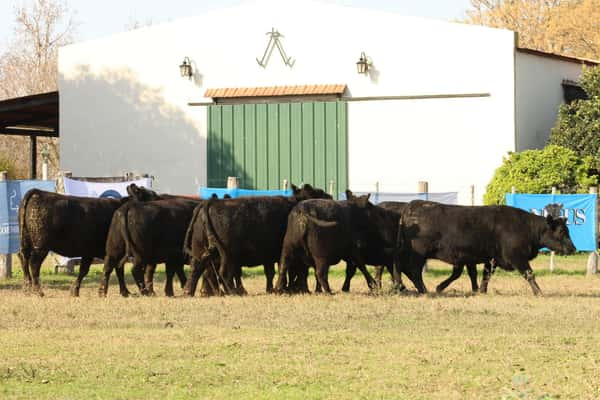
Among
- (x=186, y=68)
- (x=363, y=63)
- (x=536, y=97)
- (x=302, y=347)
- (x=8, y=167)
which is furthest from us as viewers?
(x=8, y=167)

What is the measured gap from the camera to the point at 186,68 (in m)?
33.6

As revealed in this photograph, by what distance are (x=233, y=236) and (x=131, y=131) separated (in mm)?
17018

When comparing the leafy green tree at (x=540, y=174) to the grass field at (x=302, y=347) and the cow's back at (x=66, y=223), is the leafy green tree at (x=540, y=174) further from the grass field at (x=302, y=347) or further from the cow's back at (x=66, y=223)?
the cow's back at (x=66, y=223)

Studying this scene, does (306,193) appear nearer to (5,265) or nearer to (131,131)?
(5,265)

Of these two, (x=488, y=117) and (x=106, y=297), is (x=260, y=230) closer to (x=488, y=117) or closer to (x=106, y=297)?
(x=106, y=297)

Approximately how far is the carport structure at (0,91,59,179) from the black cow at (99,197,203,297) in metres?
14.2

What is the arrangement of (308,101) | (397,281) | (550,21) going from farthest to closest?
(550,21)
(308,101)
(397,281)

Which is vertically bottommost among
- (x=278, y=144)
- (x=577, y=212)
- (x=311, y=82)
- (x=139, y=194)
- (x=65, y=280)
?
(x=65, y=280)

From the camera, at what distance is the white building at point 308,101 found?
3064cm

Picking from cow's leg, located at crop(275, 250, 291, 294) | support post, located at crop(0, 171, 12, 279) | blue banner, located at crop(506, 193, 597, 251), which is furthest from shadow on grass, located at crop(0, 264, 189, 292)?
blue banner, located at crop(506, 193, 597, 251)

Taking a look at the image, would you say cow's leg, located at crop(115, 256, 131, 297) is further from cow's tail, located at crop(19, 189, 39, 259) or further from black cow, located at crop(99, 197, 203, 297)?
cow's tail, located at crop(19, 189, 39, 259)

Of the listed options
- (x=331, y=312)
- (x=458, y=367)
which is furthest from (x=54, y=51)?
(x=458, y=367)

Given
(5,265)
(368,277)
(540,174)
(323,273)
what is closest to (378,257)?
(368,277)

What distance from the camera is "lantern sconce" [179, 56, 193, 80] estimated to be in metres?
33.6
